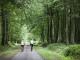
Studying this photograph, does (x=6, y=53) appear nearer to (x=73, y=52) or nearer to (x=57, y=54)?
(x=57, y=54)

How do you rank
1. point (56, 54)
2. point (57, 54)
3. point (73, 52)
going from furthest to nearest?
point (56, 54), point (57, 54), point (73, 52)

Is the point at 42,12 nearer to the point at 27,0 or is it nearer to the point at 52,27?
the point at 52,27

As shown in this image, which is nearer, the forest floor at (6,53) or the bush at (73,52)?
the bush at (73,52)

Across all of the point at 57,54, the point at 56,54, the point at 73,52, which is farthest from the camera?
the point at 56,54

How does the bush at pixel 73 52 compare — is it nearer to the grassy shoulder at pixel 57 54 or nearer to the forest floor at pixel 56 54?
the grassy shoulder at pixel 57 54

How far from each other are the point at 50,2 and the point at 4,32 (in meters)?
12.1

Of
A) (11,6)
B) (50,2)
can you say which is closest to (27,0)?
(11,6)

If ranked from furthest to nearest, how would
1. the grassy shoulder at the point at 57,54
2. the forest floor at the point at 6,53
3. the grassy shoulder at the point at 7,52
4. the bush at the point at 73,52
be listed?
the grassy shoulder at the point at 7,52 < the forest floor at the point at 6,53 < the bush at the point at 73,52 < the grassy shoulder at the point at 57,54

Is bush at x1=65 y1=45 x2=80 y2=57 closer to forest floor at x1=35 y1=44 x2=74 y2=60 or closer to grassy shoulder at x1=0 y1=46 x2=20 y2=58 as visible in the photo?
forest floor at x1=35 y1=44 x2=74 y2=60

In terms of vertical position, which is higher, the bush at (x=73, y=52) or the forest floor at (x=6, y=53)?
the bush at (x=73, y=52)

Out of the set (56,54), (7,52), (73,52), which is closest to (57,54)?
(56,54)

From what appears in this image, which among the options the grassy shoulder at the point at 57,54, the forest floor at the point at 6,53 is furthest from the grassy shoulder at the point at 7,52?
the grassy shoulder at the point at 57,54

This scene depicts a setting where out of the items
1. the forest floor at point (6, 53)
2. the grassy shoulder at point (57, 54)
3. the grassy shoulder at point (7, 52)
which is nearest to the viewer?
the grassy shoulder at point (57, 54)

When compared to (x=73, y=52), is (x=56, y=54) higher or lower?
lower
